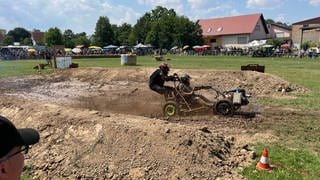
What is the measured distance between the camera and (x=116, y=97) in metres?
18.1

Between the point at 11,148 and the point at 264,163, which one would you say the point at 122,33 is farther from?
the point at 11,148

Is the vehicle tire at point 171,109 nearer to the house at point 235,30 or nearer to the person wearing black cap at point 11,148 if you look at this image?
the person wearing black cap at point 11,148

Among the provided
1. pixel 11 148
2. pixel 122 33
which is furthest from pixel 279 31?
pixel 11 148

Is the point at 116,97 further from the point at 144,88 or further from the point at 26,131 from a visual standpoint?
the point at 26,131

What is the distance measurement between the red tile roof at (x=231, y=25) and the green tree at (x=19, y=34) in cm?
7865

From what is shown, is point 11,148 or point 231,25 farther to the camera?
point 231,25

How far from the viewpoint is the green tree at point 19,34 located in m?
158

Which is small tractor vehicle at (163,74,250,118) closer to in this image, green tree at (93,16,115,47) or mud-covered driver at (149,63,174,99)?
mud-covered driver at (149,63,174,99)

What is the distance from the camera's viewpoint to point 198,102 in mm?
13406

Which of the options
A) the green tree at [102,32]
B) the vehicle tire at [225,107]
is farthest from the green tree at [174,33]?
the vehicle tire at [225,107]

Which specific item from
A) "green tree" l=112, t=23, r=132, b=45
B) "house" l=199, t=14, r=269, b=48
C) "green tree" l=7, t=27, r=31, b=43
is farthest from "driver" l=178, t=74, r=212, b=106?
"green tree" l=7, t=27, r=31, b=43

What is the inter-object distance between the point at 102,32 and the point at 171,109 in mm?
89235

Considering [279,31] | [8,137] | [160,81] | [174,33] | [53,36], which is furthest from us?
[279,31]

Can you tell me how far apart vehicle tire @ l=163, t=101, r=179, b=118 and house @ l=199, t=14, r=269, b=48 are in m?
87.1
